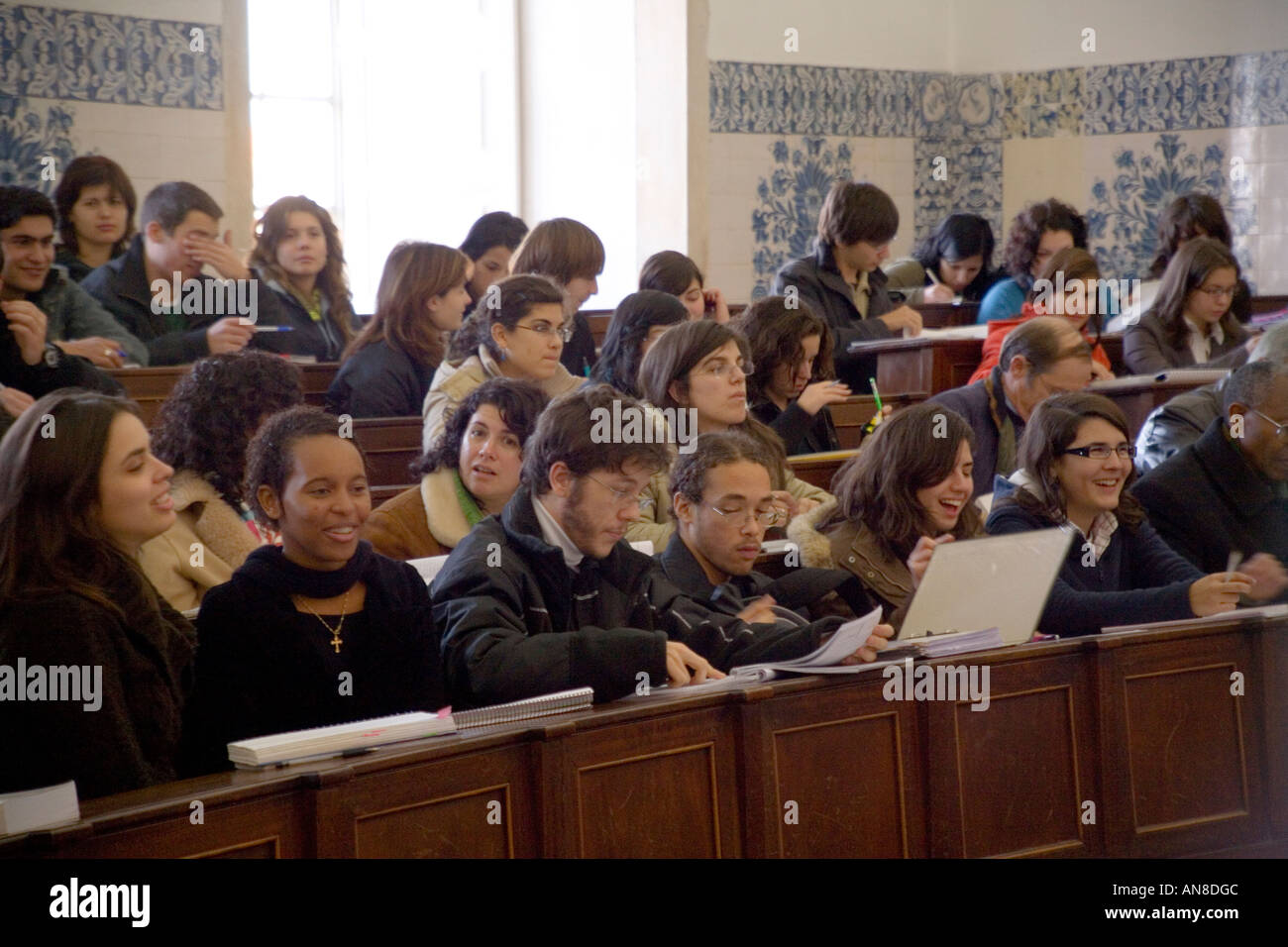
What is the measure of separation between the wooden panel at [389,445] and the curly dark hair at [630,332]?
693 millimetres

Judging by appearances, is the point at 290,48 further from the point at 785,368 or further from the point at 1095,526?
the point at 1095,526

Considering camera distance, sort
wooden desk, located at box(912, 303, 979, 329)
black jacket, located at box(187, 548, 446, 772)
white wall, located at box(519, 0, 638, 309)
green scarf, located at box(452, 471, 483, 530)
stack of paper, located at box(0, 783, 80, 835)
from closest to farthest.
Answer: stack of paper, located at box(0, 783, 80, 835) → black jacket, located at box(187, 548, 446, 772) → green scarf, located at box(452, 471, 483, 530) → wooden desk, located at box(912, 303, 979, 329) → white wall, located at box(519, 0, 638, 309)

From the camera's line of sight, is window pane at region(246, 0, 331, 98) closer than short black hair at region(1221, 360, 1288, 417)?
No

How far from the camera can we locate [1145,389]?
6.15 m

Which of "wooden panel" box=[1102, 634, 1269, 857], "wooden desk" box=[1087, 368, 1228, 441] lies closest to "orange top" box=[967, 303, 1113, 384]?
"wooden desk" box=[1087, 368, 1228, 441]

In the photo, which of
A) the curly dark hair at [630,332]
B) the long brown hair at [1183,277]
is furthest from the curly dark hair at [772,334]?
the long brown hair at [1183,277]

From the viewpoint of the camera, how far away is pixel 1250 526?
15.9 ft

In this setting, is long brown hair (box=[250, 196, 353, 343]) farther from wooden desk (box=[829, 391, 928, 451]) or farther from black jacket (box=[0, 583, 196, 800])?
black jacket (box=[0, 583, 196, 800])

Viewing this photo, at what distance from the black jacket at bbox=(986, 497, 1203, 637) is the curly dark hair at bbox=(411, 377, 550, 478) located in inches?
50.4

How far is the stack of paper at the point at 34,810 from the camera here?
2346 millimetres

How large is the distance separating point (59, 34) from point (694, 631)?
488 cm

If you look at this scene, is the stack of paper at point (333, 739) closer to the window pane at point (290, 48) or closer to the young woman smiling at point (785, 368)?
the young woman smiling at point (785, 368)

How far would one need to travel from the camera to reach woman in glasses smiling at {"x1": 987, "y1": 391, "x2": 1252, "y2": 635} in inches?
165

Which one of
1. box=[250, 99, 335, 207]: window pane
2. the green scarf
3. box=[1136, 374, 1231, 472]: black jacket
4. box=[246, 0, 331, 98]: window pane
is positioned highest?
box=[246, 0, 331, 98]: window pane
